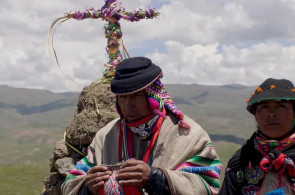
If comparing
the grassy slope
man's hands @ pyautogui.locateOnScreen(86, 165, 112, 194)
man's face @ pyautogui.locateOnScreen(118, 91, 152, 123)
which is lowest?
the grassy slope

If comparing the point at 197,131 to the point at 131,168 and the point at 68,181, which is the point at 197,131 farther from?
the point at 68,181

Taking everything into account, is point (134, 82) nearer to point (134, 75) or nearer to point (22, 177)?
point (134, 75)

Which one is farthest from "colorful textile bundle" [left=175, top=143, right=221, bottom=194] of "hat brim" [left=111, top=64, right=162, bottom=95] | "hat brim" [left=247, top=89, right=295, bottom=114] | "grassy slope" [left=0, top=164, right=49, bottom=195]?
"grassy slope" [left=0, top=164, right=49, bottom=195]

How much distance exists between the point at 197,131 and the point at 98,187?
3.72 feet

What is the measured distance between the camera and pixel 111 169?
386 cm

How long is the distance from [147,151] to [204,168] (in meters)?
0.61

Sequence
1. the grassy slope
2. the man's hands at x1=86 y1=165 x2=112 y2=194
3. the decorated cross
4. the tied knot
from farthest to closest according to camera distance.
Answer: the grassy slope, the decorated cross, the man's hands at x1=86 y1=165 x2=112 y2=194, the tied knot

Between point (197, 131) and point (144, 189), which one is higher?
point (197, 131)

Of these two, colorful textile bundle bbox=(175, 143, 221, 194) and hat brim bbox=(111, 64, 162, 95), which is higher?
hat brim bbox=(111, 64, 162, 95)

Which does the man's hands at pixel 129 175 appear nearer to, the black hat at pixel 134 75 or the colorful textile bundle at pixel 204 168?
the colorful textile bundle at pixel 204 168

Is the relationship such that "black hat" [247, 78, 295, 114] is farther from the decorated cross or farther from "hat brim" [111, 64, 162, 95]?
the decorated cross

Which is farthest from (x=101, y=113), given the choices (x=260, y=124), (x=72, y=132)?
(x=260, y=124)

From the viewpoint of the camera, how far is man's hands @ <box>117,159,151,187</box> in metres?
3.60

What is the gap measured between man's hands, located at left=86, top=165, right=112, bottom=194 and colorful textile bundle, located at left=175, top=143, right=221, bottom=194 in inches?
27.6
